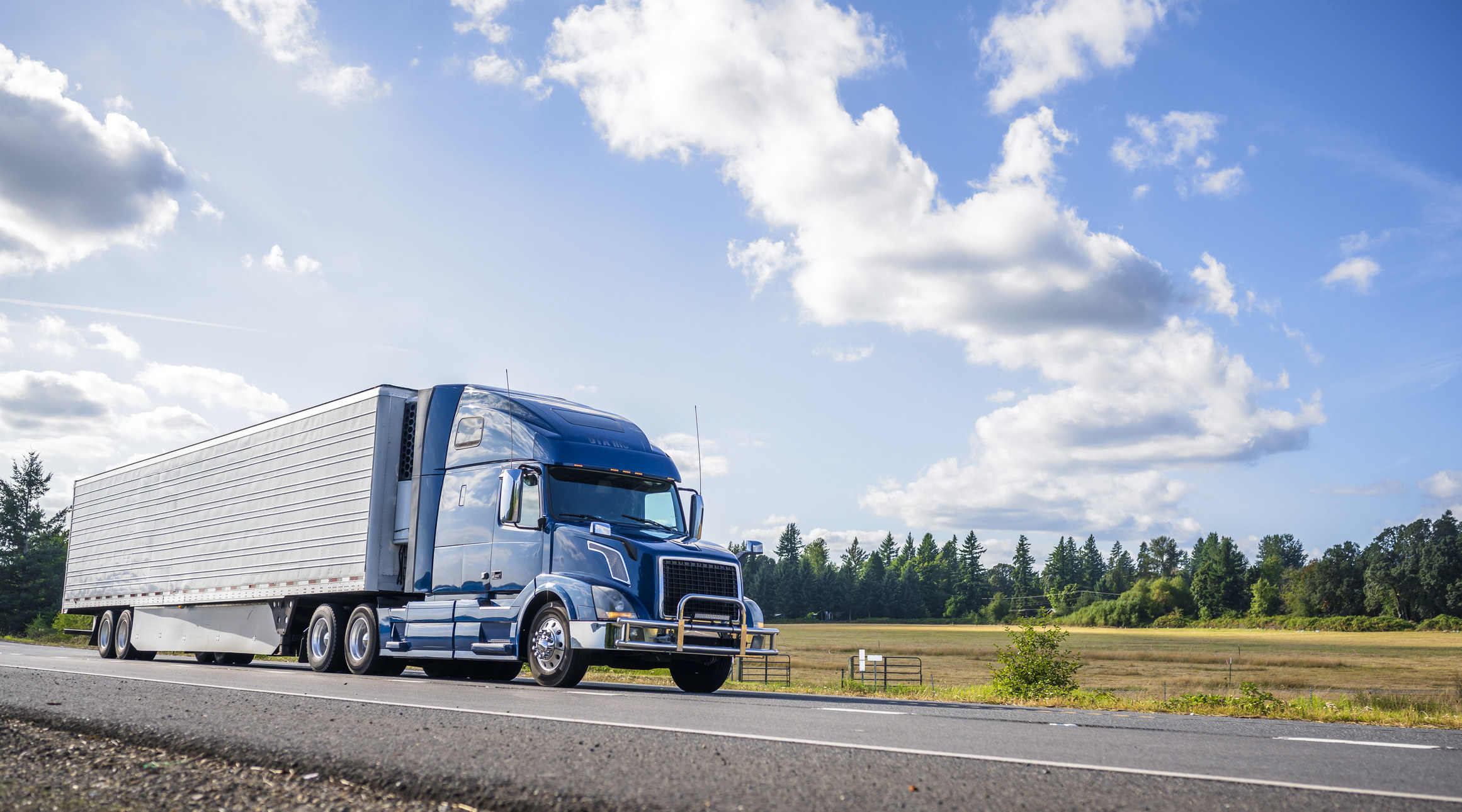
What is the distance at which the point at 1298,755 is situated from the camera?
6266 millimetres

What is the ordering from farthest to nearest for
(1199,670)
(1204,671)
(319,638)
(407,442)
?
1. (1199,670)
2. (1204,671)
3. (319,638)
4. (407,442)

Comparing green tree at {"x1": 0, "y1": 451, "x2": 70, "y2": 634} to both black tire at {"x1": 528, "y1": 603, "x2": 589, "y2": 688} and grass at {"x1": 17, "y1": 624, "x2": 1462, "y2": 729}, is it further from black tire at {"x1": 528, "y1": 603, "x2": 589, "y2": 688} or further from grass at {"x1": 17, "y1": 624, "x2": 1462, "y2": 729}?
black tire at {"x1": 528, "y1": 603, "x2": 589, "y2": 688}

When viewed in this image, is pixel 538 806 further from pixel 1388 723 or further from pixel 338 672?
pixel 338 672

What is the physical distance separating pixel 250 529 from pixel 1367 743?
17.7 metres

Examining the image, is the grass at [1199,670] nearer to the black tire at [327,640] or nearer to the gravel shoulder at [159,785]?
the black tire at [327,640]

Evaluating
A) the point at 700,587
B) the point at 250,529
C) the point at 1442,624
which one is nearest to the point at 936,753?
the point at 700,587

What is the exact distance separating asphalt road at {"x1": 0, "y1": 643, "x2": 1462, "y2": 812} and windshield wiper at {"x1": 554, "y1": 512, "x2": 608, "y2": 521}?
339 cm

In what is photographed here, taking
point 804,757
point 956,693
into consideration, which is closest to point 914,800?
point 804,757

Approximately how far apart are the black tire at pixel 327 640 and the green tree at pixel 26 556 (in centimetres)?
5483

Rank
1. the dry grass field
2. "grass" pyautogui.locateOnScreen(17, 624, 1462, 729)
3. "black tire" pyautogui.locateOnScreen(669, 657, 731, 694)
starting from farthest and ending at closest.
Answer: the dry grass field, "black tire" pyautogui.locateOnScreen(669, 657, 731, 694), "grass" pyautogui.locateOnScreen(17, 624, 1462, 729)

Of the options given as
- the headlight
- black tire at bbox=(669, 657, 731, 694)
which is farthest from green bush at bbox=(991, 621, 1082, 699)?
the headlight

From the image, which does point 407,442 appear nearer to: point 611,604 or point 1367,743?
point 611,604

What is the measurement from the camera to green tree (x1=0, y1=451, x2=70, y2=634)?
2549 inches

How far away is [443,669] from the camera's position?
640 inches
